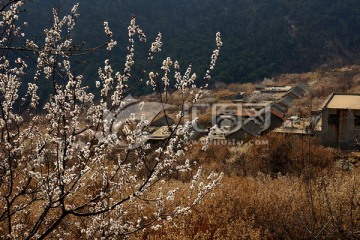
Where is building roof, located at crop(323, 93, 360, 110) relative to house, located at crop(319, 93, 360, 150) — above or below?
above

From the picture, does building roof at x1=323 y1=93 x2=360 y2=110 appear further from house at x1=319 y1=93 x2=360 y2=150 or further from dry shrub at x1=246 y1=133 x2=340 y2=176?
dry shrub at x1=246 y1=133 x2=340 y2=176

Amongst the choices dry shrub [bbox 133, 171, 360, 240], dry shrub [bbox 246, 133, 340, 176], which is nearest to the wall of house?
dry shrub [bbox 246, 133, 340, 176]

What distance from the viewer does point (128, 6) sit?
354 feet

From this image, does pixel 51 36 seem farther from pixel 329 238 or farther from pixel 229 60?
pixel 229 60

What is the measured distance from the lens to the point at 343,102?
18.1 meters

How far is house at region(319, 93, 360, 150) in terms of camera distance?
16484 mm

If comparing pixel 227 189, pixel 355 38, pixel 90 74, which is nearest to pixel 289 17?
pixel 355 38

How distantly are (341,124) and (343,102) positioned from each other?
1.73m

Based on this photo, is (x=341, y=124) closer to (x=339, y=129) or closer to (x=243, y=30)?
(x=339, y=129)

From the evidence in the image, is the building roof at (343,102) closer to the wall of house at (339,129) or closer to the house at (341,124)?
the house at (341,124)

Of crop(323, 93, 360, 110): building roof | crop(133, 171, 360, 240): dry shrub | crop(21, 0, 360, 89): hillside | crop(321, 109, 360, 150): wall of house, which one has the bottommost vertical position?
crop(133, 171, 360, 240): dry shrub

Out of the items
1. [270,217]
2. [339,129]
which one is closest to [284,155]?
[339,129]

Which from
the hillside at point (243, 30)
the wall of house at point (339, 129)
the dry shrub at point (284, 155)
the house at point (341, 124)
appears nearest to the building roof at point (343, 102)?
the house at point (341, 124)

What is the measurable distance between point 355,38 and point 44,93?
263ft
